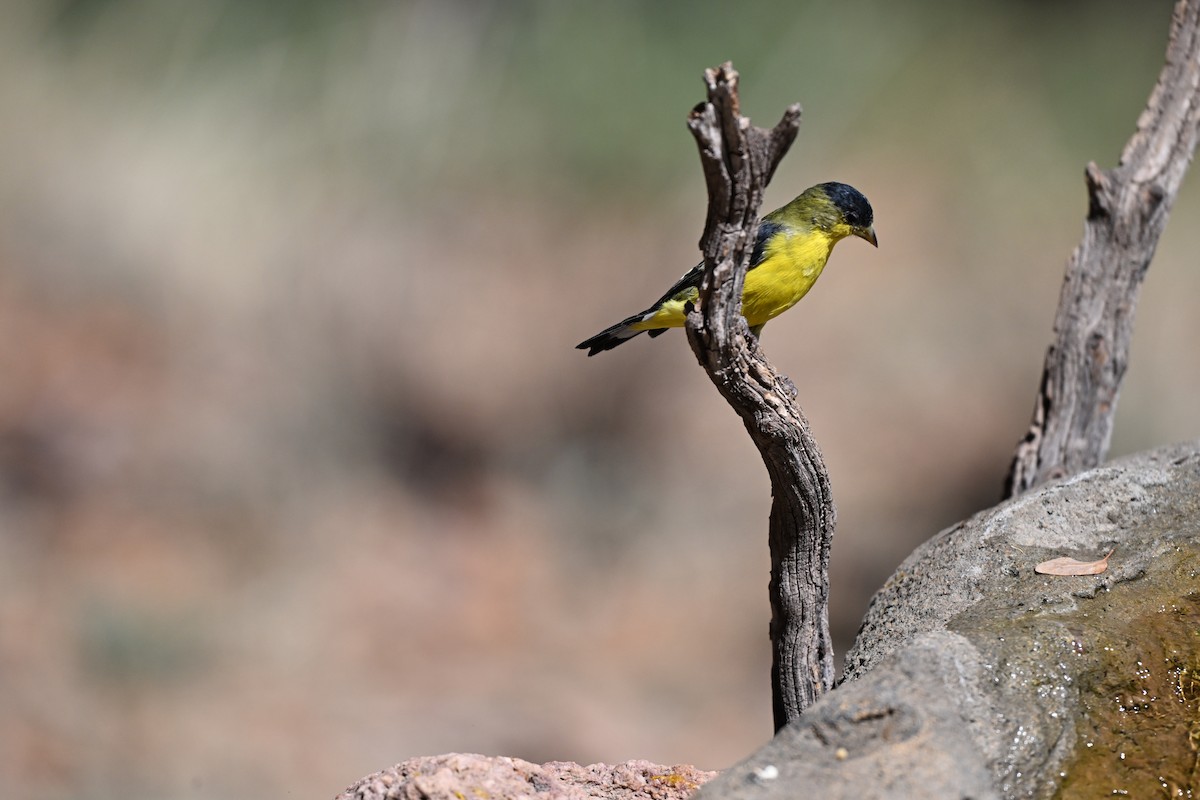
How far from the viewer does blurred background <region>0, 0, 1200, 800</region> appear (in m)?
7.32

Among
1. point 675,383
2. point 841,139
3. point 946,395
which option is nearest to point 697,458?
point 675,383

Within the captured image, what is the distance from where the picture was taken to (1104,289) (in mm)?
4191

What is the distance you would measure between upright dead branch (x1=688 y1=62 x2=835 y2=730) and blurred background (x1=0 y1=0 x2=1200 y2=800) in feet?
12.8

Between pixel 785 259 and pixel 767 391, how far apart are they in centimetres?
88

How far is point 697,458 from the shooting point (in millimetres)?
7648

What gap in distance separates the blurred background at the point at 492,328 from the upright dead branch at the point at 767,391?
12.8ft

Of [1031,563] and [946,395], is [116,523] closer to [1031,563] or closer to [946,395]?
[946,395]

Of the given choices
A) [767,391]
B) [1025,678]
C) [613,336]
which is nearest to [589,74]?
[613,336]

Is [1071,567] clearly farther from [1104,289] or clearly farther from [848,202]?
[1104,289]

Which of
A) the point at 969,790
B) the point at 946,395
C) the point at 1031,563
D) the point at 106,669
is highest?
the point at 946,395

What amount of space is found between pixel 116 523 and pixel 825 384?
169 inches

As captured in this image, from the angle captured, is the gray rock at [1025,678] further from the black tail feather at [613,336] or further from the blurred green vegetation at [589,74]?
the blurred green vegetation at [589,74]

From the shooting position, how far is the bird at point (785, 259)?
3529 millimetres

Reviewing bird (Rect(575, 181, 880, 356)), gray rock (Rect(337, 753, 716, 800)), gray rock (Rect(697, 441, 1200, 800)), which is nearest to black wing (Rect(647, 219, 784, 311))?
bird (Rect(575, 181, 880, 356))
